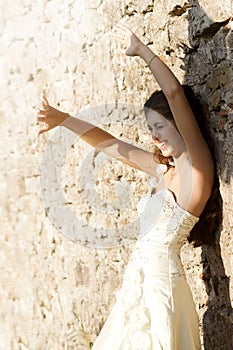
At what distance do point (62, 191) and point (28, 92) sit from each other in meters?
0.70

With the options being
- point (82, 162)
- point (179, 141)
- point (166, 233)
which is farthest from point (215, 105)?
point (82, 162)

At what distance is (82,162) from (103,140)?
680 millimetres

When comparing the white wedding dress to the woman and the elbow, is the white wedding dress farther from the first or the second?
the elbow

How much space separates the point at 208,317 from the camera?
3.53m

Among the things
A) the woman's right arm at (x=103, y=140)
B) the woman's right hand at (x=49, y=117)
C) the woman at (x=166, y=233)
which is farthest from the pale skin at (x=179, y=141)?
the woman's right hand at (x=49, y=117)

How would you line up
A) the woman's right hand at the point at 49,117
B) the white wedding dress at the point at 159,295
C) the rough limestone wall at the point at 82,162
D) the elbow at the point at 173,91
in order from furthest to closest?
1. the woman's right hand at the point at 49,117
2. the rough limestone wall at the point at 82,162
3. the white wedding dress at the point at 159,295
4. the elbow at the point at 173,91

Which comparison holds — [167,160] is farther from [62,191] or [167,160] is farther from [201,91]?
[62,191]

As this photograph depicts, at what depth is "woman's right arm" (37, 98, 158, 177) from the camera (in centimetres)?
371

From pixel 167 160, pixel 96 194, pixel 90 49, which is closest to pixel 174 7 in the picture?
pixel 167 160

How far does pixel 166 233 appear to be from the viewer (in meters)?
3.37

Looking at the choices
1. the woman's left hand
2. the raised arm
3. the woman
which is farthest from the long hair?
the woman's left hand

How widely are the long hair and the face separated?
25 millimetres

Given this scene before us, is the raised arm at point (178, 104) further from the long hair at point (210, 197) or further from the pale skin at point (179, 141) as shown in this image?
the long hair at point (210, 197)

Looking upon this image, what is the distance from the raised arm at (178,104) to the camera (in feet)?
10.4
